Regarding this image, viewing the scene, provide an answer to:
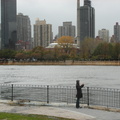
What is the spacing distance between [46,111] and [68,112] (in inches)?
64.0

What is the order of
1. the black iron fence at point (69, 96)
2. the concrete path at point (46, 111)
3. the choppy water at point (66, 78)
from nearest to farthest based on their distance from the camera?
the concrete path at point (46, 111) < the black iron fence at point (69, 96) < the choppy water at point (66, 78)

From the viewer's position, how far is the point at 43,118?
61.1 feet

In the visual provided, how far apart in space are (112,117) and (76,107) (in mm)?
4281

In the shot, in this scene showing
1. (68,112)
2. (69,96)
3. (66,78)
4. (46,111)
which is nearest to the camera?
(68,112)

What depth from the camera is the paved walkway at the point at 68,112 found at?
64.3 feet

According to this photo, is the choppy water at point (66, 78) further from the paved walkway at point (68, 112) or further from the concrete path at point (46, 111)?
the concrete path at point (46, 111)

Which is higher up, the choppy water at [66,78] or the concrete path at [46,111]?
the concrete path at [46,111]

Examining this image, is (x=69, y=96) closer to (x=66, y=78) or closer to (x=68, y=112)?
(x=68, y=112)

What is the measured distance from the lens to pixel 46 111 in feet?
71.1

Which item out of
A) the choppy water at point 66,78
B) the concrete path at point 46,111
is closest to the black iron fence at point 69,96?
the concrete path at point 46,111

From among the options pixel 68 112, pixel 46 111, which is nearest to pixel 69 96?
pixel 46 111

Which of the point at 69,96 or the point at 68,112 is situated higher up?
the point at 68,112

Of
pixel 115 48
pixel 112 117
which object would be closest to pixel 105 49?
pixel 115 48

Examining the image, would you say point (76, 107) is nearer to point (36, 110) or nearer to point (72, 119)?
point (36, 110)
